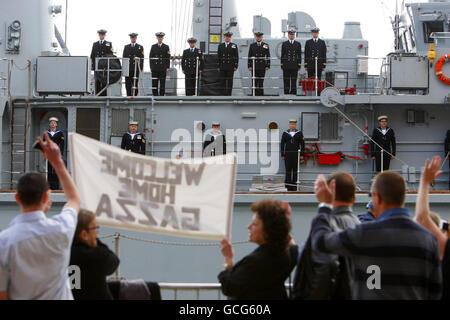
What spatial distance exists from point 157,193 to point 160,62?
8637 millimetres

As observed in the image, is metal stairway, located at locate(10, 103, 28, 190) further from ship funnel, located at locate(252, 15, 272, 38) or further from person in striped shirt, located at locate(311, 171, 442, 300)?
person in striped shirt, located at locate(311, 171, 442, 300)

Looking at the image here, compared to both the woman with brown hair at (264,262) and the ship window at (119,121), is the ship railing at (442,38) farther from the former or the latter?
the woman with brown hair at (264,262)

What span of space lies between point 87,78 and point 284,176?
13.5ft

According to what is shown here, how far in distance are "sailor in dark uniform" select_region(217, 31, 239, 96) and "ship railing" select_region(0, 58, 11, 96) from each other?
4057 mm

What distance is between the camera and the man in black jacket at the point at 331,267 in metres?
3.63

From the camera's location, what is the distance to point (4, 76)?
11.9 metres

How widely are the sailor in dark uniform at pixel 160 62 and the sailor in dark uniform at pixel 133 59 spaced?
27 cm

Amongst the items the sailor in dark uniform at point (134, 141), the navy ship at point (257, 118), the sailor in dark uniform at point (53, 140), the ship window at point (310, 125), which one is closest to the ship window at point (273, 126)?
the navy ship at point (257, 118)

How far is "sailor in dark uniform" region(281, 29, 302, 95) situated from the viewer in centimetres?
1219

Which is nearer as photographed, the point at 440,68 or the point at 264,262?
the point at 264,262

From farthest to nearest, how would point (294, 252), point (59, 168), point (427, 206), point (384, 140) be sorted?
point (384, 140) < point (294, 252) < point (427, 206) < point (59, 168)

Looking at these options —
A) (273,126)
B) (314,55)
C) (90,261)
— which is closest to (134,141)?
(273,126)

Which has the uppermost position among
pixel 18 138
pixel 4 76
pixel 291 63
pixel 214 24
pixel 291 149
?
pixel 214 24

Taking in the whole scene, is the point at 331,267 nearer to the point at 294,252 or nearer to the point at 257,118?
the point at 294,252
